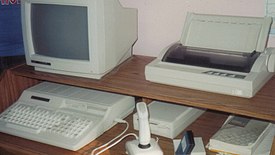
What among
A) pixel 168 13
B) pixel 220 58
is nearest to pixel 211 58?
pixel 220 58

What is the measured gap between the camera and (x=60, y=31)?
1.46 meters

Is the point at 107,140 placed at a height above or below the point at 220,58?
below

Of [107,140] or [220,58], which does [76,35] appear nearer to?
[107,140]

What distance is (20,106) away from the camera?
1.59 m

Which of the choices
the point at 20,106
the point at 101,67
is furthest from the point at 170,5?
the point at 20,106

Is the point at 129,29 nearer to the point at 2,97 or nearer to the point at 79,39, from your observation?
the point at 79,39

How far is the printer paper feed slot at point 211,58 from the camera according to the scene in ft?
4.17

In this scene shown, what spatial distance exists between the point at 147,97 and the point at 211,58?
0.88 feet

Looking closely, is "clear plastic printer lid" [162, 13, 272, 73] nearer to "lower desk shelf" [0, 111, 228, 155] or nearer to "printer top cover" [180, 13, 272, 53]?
"printer top cover" [180, 13, 272, 53]

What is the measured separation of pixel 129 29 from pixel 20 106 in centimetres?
57

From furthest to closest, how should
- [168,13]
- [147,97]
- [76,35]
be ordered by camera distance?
1. [168,13]
2. [76,35]
3. [147,97]

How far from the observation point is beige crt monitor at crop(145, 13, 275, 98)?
4.02ft

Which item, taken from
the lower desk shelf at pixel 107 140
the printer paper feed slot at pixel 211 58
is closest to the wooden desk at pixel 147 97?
the lower desk shelf at pixel 107 140

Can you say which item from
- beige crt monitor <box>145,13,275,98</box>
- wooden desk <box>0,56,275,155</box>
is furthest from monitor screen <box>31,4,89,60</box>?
beige crt monitor <box>145,13,275,98</box>
